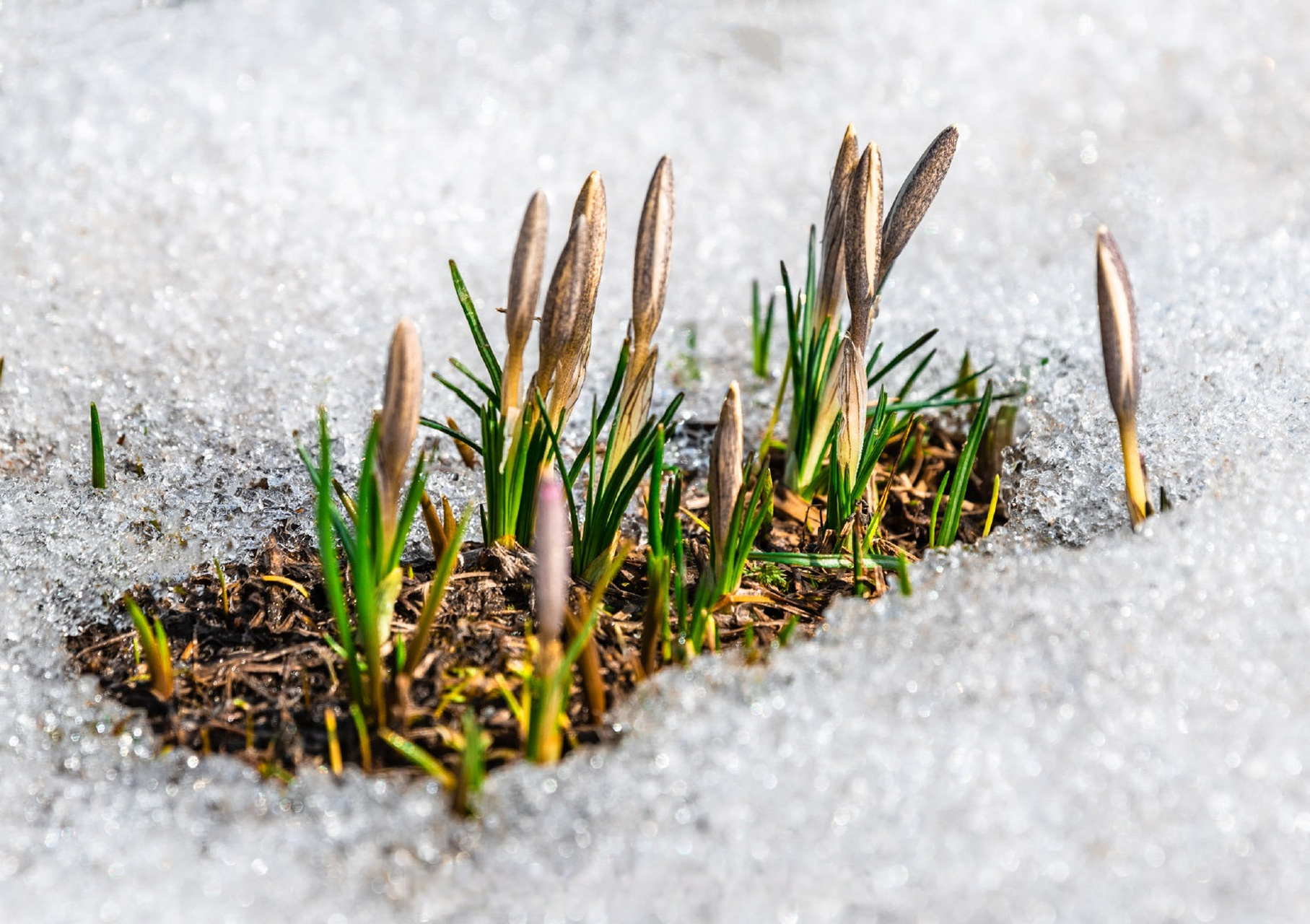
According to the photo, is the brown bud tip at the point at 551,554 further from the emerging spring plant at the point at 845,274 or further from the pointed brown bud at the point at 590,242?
the emerging spring plant at the point at 845,274

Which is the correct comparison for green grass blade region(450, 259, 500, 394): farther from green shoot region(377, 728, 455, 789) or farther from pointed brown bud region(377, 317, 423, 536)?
green shoot region(377, 728, 455, 789)

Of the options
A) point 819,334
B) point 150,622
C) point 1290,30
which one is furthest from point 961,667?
point 1290,30

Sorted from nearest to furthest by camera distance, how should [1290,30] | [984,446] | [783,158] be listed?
1. [984,446]
2. [783,158]
3. [1290,30]

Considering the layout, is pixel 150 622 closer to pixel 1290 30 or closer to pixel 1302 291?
pixel 1302 291

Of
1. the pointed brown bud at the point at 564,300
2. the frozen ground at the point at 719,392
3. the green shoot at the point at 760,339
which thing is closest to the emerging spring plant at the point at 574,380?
the pointed brown bud at the point at 564,300

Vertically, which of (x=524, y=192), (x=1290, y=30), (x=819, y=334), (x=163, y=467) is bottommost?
(x=163, y=467)

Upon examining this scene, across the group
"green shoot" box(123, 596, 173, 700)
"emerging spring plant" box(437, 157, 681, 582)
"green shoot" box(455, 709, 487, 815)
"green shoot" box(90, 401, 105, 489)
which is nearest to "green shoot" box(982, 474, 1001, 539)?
"emerging spring plant" box(437, 157, 681, 582)

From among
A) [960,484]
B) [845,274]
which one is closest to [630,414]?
[845,274]
